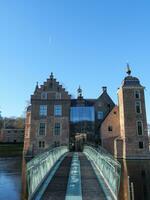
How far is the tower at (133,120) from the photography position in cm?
3831

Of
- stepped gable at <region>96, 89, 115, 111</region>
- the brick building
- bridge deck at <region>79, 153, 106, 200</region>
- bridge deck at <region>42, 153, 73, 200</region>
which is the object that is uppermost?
stepped gable at <region>96, 89, 115, 111</region>

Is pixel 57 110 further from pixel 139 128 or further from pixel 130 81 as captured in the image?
pixel 139 128

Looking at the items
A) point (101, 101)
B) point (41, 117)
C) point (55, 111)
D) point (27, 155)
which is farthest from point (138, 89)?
point (27, 155)

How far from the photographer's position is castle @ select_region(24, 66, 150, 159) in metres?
39.4

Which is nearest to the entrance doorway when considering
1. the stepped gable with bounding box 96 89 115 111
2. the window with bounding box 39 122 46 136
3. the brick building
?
the window with bounding box 39 122 46 136

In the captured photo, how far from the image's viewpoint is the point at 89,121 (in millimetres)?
45938

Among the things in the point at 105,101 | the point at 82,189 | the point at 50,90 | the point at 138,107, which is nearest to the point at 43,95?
the point at 50,90

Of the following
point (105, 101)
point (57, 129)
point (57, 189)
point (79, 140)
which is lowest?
point (57, 189)

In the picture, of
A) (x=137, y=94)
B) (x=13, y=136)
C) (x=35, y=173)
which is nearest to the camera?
(x=35, y=173)

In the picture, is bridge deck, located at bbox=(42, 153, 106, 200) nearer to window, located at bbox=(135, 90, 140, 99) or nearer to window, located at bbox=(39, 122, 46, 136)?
window, located at bbox=(39, 122, 46, 136)

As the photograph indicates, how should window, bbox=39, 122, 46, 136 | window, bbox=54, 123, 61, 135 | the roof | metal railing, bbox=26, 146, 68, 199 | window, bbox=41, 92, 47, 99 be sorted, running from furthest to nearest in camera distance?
1. window, bbox=41, 92, 47, 99
2. window, bbox=54, 123, 61, 135
3. window, bbox=39, 122, 46, 136
4. the roof
5. metal railing, bbox=26, 146, 68, 199

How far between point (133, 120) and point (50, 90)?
17050 mm

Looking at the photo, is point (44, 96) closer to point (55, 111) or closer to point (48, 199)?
point (55, 111)

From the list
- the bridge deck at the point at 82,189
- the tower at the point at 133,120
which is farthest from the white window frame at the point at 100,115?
the bridge deck at the point at 82,189
